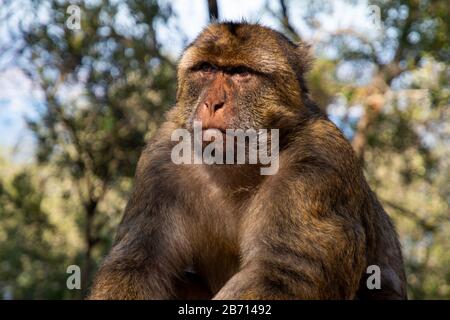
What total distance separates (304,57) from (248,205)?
1.39 metres

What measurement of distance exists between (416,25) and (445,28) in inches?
25.7

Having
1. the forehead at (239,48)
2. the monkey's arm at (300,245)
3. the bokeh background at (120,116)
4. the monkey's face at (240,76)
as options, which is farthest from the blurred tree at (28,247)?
the monkey's arm at (300,245)

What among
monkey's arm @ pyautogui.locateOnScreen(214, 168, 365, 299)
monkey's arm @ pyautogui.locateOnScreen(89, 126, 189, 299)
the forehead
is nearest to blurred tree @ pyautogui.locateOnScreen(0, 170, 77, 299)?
monkey's arm @ pyautogui.locateOnScreen(89, 126, 189, 299)

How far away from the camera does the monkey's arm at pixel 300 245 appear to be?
16.1 ft

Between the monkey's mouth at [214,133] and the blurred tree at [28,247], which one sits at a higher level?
the monkey's mouth at [214,133]

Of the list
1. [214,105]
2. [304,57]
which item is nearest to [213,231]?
[214,105]

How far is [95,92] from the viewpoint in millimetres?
10031

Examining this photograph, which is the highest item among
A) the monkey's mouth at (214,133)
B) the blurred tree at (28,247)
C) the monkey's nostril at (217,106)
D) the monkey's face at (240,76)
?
the monkey's face at (240,76)

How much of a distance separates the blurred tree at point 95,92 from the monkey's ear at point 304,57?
11.8 feet

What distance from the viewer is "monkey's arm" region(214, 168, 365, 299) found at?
193 inches

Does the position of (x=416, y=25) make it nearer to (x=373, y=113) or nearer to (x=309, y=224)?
(x=373, y=113)

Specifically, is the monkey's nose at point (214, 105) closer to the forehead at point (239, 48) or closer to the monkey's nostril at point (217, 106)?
the monkey's nostril at point (217, 106)

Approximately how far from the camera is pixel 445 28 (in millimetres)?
9594
